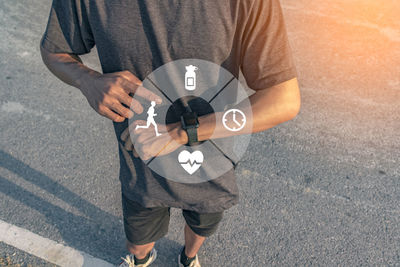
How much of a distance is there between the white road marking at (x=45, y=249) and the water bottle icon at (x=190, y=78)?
67.6 inches

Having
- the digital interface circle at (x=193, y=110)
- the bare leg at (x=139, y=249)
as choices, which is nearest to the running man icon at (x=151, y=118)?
the digital interface circle at (x=193, y=110)

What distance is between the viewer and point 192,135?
4.24ft

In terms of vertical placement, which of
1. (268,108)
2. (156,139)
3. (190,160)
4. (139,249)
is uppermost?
(268,108)

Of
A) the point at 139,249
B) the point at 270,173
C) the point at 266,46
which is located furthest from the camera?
the point at 270,173

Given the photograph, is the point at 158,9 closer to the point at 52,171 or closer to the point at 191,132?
the point at 191,132

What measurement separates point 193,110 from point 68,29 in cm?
58

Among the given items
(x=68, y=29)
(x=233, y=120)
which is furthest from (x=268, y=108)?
(x=68, y=29)

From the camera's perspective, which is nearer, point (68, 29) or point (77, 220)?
point (68, 29)

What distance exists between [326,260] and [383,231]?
0.57 metres

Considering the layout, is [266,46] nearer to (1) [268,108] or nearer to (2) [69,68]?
(1) [268,108]

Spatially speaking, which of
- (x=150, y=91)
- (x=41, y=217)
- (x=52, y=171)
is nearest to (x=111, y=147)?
(x=52, y=171)

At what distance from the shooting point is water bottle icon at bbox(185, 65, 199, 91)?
1.26m

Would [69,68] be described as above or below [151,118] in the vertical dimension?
above

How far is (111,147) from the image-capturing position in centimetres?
316
